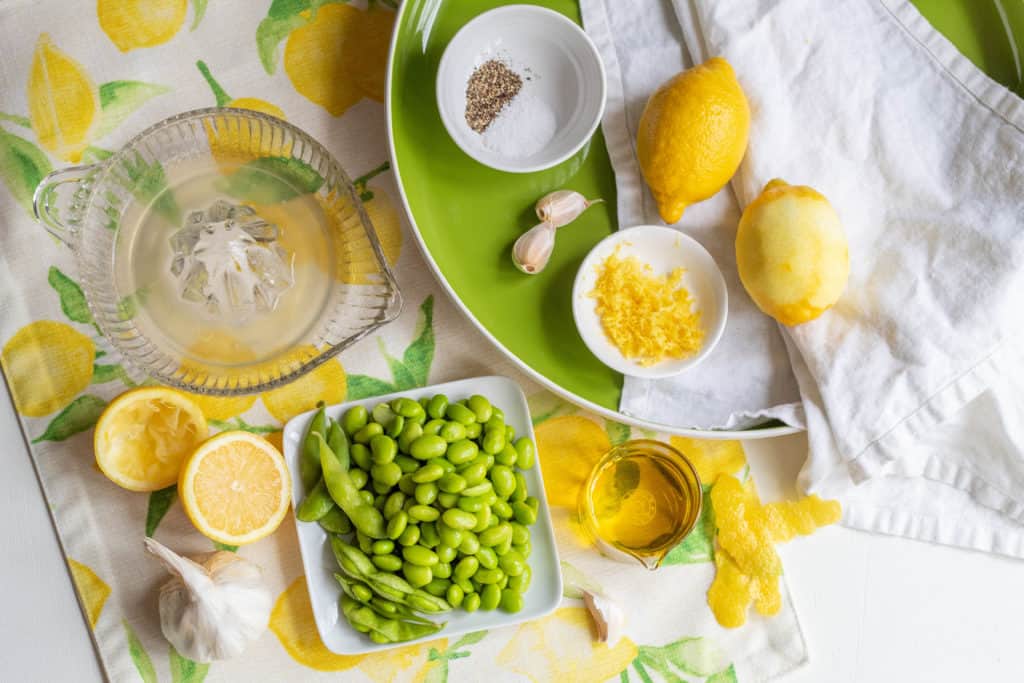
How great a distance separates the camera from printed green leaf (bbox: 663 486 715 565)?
1193mm

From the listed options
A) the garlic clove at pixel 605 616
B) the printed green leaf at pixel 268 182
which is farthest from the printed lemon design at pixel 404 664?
the printed green leaf at pixel 268 182

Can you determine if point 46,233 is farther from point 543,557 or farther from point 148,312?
point 543,557

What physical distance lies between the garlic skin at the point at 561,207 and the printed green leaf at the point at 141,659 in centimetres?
80

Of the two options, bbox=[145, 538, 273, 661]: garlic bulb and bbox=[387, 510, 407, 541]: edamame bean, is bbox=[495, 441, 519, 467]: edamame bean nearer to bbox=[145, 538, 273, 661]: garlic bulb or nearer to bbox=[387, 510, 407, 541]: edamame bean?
bbox=[387, 510, 407, 541]: edamame bean

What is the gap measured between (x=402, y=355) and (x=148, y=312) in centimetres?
34

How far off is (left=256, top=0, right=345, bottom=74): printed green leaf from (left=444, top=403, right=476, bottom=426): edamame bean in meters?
0.54

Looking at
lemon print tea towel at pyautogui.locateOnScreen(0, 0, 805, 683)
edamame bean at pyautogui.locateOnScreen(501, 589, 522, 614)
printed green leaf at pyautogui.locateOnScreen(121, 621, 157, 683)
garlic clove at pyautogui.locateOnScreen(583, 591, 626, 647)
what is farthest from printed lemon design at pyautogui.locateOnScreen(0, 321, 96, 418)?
garlic clove at pyautogui.locateOnScreen(583, 591, 626, 647)

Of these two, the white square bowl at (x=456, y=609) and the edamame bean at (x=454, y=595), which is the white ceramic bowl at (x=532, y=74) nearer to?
the white square bowl at (x=456, y=609)

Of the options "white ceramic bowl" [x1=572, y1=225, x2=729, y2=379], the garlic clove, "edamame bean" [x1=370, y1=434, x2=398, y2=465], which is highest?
"white ceramic bowl" [x1=572, y1=225, x2=729, y2=379]

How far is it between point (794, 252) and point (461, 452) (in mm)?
484

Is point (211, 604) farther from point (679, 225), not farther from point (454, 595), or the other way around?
point (679, 225)

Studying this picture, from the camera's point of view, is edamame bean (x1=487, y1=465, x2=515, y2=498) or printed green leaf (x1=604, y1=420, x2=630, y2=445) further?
printed green leaf (x1=604, y1=420, x2=630, y2=445)

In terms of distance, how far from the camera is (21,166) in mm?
1177

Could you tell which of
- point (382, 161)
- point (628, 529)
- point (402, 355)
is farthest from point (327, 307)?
point (628, 529)
